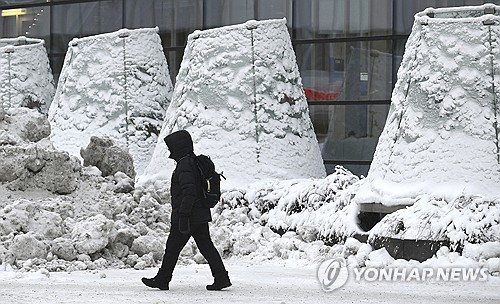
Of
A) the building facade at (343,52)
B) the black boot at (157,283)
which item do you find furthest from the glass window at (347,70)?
the black boot at (157,283)

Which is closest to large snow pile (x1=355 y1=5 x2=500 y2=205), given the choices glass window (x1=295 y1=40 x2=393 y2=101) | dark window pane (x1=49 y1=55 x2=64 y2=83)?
glass window (x1=295 y1=40 x2=393 y2=101)

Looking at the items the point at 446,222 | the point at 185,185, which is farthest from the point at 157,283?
the point at 446,222

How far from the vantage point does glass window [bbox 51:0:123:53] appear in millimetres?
24328

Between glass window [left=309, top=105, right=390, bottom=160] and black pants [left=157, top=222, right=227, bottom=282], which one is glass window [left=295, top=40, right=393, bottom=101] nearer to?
glass window [left=309, top=105, right=390, bottom=160]

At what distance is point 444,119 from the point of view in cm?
1419

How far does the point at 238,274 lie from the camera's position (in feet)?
41.2

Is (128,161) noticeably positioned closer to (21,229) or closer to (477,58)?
(21,229)

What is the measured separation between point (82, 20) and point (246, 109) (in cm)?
856

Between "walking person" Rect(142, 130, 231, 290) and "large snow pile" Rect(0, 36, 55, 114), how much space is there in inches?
478

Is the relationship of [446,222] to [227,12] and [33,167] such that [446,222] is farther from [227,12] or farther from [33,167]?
[227,12]

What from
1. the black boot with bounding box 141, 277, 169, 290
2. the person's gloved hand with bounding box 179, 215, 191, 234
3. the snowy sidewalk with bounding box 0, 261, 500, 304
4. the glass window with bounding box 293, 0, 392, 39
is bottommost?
the snowy sidewalk with bounding box 0, 261, 500, 304

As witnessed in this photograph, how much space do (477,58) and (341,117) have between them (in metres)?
7.12

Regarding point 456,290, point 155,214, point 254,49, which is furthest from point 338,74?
point 456,290

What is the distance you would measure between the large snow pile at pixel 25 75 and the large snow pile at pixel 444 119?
32.7 ft
